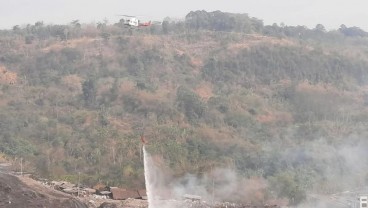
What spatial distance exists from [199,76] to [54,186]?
37.3 meters

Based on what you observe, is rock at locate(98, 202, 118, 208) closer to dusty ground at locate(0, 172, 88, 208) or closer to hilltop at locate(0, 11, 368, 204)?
dusty ground at locate(0, 172, 88, 208)

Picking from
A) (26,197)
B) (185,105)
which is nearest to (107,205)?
(26,197)

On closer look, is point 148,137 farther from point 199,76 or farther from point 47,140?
point 199,76

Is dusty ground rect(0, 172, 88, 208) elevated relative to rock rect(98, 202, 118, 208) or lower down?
elevated

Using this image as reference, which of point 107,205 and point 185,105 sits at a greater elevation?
point 107,205

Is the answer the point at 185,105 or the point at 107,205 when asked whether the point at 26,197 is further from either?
the point at 185,105

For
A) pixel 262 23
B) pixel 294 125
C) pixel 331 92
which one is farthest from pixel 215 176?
pixel 262 23

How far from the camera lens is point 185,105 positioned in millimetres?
55094

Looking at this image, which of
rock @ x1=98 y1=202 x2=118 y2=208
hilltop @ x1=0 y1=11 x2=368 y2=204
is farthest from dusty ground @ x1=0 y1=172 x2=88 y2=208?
hilltop @ x1=0 y1=11 x2=368 y2=204

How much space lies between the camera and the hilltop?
141ft

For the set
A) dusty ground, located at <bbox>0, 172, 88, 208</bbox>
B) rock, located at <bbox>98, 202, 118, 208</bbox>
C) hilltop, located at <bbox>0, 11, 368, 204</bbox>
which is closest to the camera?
dusty ground, located at <bbox>0, 172, 88, 208</bbox>

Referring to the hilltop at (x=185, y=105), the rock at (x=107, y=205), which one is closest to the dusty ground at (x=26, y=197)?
the rock at (x=107, y=205)

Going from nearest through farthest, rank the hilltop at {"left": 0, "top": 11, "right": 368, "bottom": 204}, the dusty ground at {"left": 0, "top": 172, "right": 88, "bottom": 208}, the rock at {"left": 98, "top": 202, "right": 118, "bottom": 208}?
the dusty ground at {"left": 0, "top": 172, "right": 88, "bottom": 208} < the rock at {"left": 98, "top": 202, "right": 118, "bottom": 208} < the hilltop at {"left": 0, "top": 11, "right": 368, "bottom": 204}

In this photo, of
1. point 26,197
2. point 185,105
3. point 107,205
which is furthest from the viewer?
point 185,105
